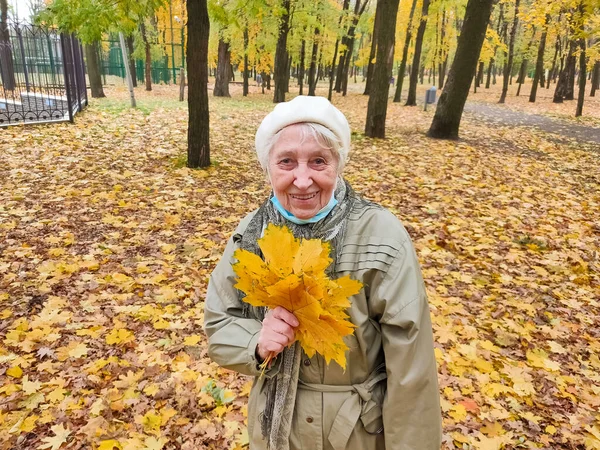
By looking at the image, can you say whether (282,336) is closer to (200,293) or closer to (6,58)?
(200,293)

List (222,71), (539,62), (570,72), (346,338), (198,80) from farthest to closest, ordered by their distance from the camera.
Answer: (570,72) → (222,71) → (539,62) → (198,80) → (346,338)

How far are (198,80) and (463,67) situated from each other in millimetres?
7020

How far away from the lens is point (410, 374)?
1.30 meters

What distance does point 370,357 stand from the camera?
1418mm

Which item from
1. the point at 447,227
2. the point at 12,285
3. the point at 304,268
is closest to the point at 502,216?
the point at 447,227

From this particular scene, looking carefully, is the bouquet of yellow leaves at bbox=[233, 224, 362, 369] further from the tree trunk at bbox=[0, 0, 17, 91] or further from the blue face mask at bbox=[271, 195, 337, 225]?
the tree trunk at bbox=[0, 0, 17, 91]

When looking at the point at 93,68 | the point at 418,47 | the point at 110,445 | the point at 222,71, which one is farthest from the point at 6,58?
the point at 418,47

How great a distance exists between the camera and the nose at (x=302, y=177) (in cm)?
135

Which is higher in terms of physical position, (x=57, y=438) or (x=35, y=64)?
(x=35, y=64)

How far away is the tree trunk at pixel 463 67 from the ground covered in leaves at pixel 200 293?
284 cm

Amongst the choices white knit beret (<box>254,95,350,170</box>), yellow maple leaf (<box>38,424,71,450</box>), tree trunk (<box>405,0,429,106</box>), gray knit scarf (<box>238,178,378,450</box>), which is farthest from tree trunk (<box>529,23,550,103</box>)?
yellow maple leaf (<box>38,424,71,450</box>)

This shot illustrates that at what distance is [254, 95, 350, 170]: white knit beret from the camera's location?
1349 mm

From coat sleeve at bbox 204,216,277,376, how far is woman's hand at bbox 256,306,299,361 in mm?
106

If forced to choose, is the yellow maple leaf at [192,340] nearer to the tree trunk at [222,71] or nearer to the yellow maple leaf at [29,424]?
the yellow maple leaf at [29,424]
